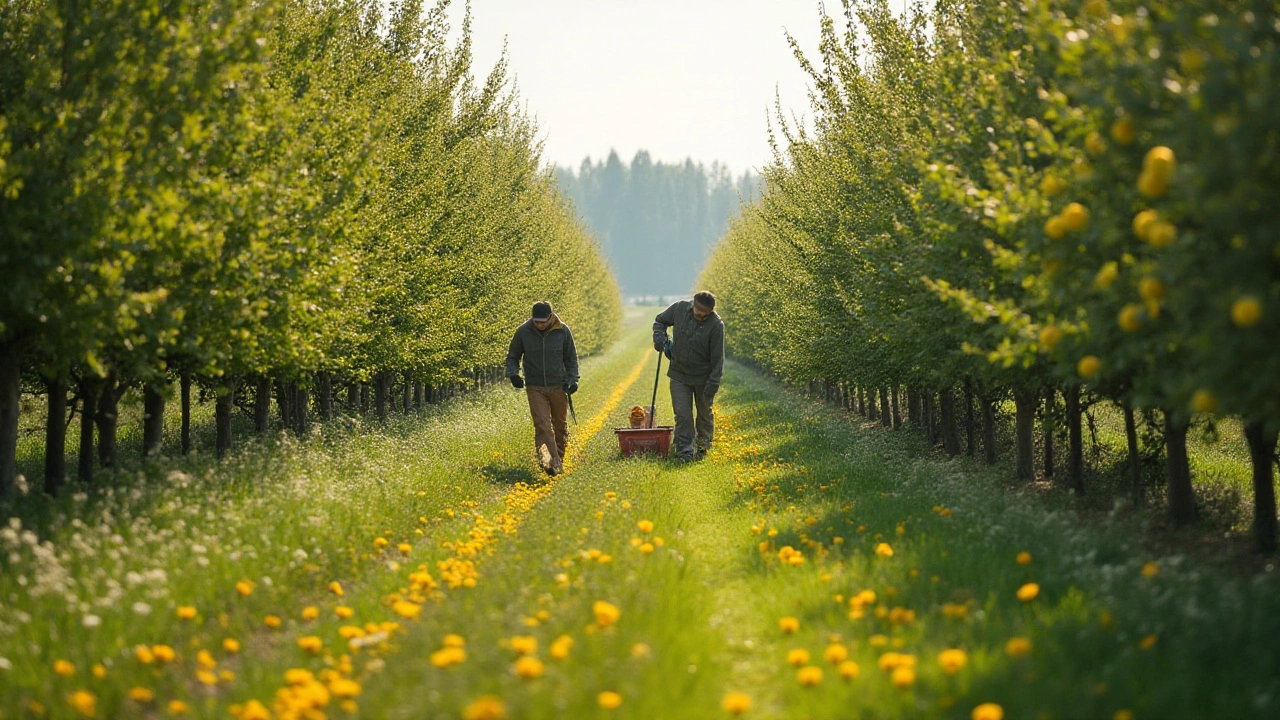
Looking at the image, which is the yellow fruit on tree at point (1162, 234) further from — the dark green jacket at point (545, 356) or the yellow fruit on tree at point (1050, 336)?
the dark green jacket at point (545, 356)

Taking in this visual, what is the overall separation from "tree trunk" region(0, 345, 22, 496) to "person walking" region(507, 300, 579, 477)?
6514 mm

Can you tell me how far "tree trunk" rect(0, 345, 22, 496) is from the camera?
7887mm

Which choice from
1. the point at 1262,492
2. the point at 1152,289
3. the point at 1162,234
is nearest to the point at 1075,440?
the point at 1262,492

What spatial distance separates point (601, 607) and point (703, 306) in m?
9.83

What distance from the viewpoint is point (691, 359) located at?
1495 cm

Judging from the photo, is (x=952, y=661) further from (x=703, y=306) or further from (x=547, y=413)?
(x=703, y=306)

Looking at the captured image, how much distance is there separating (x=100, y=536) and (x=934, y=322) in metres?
7.83

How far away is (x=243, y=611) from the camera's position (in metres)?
6.23

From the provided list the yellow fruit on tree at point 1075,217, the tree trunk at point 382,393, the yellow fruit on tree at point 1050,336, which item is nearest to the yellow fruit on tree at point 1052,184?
the yellow fruit on tree at point 1075,217

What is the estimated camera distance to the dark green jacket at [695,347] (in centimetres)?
1483

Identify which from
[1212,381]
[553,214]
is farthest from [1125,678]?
[553,214]

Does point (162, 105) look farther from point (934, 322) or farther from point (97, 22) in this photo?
point (934, 322)

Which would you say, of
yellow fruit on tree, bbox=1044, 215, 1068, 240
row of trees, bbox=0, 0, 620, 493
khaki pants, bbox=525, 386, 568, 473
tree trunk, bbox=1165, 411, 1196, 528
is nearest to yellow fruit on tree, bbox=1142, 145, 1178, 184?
yellow fruit on tree, bbox=1044, 215, 1068, 240

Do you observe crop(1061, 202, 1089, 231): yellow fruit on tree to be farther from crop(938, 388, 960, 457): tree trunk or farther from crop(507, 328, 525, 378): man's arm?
crop(507, 328, 525, 378): man's arm
